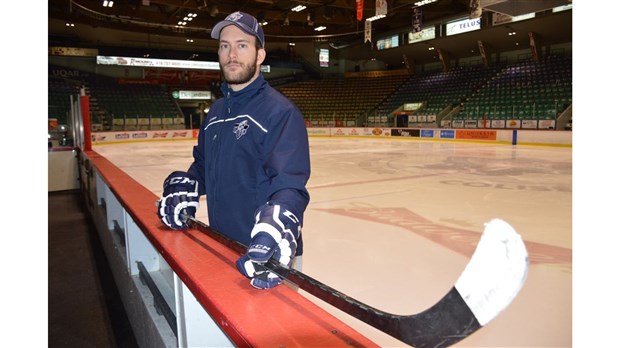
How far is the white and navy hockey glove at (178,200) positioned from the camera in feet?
5.99

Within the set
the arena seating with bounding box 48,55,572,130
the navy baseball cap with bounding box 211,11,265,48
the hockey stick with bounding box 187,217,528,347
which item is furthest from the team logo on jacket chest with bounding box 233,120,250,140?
the arena seating with bounding box 48,55,572,130

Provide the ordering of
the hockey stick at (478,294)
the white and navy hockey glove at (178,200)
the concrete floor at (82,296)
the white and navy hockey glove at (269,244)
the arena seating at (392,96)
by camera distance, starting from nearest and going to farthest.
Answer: the hockey stick at (478,294), the white and navy hockey glove at (269,244), the white and navy hockey glove at (178,200), the concrete floor at (82,296), the arena seating at (392,96)

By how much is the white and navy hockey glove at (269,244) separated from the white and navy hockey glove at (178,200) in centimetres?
70

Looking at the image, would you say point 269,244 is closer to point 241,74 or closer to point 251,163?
point 251,163

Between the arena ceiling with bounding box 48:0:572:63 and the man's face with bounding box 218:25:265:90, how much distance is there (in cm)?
1929

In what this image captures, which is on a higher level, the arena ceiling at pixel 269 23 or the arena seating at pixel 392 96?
the arena ceiling at pixel 269 23

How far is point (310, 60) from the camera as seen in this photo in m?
32.9

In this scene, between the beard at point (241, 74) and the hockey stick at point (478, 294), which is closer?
the hockey stick at point (478, 294)

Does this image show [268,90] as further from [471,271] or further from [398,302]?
[398,302]

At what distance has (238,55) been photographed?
1.55 meters

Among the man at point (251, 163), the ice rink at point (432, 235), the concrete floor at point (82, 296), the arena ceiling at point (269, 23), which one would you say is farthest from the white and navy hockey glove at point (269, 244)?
the arena ceiling at point (269, 23)

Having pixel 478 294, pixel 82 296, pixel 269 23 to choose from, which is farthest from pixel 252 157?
pixel 269 23

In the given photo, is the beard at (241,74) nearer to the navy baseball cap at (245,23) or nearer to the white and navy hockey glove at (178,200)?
the navy baseball cap at (245,23)
